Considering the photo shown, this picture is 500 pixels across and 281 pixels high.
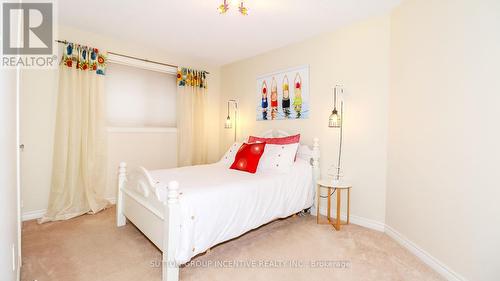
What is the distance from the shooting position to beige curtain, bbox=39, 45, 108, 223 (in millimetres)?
2891

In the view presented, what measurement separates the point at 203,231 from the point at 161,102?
2.72 m

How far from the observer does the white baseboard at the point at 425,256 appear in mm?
1801

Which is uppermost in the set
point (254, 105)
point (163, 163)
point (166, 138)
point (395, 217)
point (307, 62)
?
point (307, 62)

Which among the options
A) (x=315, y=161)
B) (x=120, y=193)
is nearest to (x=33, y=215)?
(x=120, y=193)

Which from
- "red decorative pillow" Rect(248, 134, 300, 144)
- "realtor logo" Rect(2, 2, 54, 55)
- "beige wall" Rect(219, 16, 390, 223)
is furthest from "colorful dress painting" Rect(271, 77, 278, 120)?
"realtor logo" Rect(2, 2, 54, 55)

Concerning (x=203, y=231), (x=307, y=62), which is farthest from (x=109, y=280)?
(x=307, y=62)

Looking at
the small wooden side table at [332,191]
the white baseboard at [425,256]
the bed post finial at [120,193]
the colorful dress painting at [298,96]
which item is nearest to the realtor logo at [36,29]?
the bed post finial at [120,193]

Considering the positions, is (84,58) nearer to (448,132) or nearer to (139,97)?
(139,97)

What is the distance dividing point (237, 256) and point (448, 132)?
6.74 feet

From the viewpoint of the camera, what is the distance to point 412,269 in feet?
6.36

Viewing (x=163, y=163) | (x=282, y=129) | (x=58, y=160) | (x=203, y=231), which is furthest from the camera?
(x=163, y=163)

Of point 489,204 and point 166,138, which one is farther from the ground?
point 166,138

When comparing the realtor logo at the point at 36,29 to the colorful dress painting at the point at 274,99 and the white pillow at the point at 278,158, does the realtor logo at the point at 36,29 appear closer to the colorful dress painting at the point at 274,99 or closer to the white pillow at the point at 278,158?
the white pillow at the point at 278,158

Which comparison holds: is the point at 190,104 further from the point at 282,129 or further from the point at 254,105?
the point at 282,129
